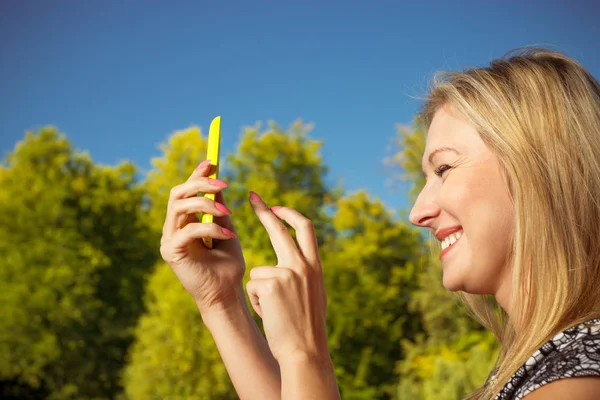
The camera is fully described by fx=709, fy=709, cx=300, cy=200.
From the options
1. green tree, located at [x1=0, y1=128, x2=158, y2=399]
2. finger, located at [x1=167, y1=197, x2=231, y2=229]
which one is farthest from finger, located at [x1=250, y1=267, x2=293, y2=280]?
green tree, located at [x1=0, y1=128, x2=158, y2=399]

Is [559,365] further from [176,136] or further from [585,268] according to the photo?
[176,136]

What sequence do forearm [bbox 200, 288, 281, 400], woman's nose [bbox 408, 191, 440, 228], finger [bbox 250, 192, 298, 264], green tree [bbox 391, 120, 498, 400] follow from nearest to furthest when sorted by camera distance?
finger [bbox 250, 192, 298, 264] < woman's nose [bbox 408, 191, 440, 228] < forearm [bbox 200, 288, 281, 400] < green tree [bbox 391, 120, 498, 400]

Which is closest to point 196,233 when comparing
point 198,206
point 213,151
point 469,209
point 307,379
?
point 198,206

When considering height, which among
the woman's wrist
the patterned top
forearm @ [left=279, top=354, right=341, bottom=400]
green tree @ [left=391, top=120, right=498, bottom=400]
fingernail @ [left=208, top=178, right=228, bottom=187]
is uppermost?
green tree @ [left=391, top=120, right=498, bottom=400]

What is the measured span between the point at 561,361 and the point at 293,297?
0.47 m

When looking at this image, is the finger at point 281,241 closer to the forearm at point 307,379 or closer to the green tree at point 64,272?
the forearm at point 307,379

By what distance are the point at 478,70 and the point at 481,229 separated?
35cm

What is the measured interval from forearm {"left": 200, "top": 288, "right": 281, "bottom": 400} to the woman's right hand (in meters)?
0.03

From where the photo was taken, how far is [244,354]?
1.71m

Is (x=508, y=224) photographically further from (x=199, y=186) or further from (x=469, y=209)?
(x=199, y=186)

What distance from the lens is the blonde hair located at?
123cm

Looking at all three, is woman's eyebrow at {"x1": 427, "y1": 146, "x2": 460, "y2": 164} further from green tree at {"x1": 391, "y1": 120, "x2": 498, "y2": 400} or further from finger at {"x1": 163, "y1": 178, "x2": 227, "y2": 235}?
green tree at {"x1": 391, "y1": 120, "x2": 498, "y2": 400}

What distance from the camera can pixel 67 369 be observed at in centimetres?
1527

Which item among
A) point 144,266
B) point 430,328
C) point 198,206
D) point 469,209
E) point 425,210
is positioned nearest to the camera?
point 469,209
